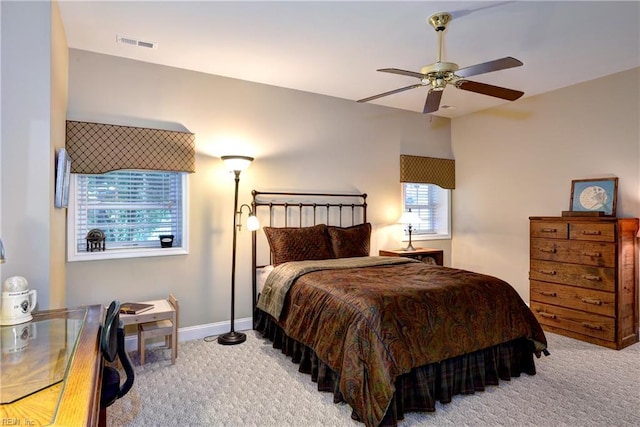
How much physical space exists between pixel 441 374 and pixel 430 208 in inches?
138

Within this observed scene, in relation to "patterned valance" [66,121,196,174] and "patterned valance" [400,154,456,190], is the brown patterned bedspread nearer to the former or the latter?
"patterned valance" [66,121,196,174]

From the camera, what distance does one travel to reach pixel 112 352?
1.56 meters

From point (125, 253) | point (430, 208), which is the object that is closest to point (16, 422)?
point (125, 253)

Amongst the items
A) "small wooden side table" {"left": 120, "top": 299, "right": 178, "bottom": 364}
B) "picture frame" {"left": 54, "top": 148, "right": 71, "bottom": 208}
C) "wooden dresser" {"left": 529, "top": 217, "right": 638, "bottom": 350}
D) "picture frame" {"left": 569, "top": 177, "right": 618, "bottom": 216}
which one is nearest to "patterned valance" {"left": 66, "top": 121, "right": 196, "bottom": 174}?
"picture frame" {"left": 54, "top": 148, "right": 71, "bottom": 208}

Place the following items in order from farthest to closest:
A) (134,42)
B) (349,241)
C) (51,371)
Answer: (349,241), (134,42), (51,371)

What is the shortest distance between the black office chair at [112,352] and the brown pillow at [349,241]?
2.57 m

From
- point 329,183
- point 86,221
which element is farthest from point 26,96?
point 329,183

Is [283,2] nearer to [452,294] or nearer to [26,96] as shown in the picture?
[26,96]

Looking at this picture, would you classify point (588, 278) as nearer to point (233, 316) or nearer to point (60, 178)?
point (233, 316)

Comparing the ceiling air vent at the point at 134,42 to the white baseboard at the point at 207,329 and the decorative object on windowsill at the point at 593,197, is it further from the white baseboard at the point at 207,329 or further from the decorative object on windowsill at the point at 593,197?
the decorative object on windowsill at the point at 593,197

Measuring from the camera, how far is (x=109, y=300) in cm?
331

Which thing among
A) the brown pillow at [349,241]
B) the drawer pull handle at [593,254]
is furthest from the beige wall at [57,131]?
the drawer pull handle at [593,254]

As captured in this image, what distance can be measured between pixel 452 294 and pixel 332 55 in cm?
229

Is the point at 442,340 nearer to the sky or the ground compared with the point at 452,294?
nearer to the ground
